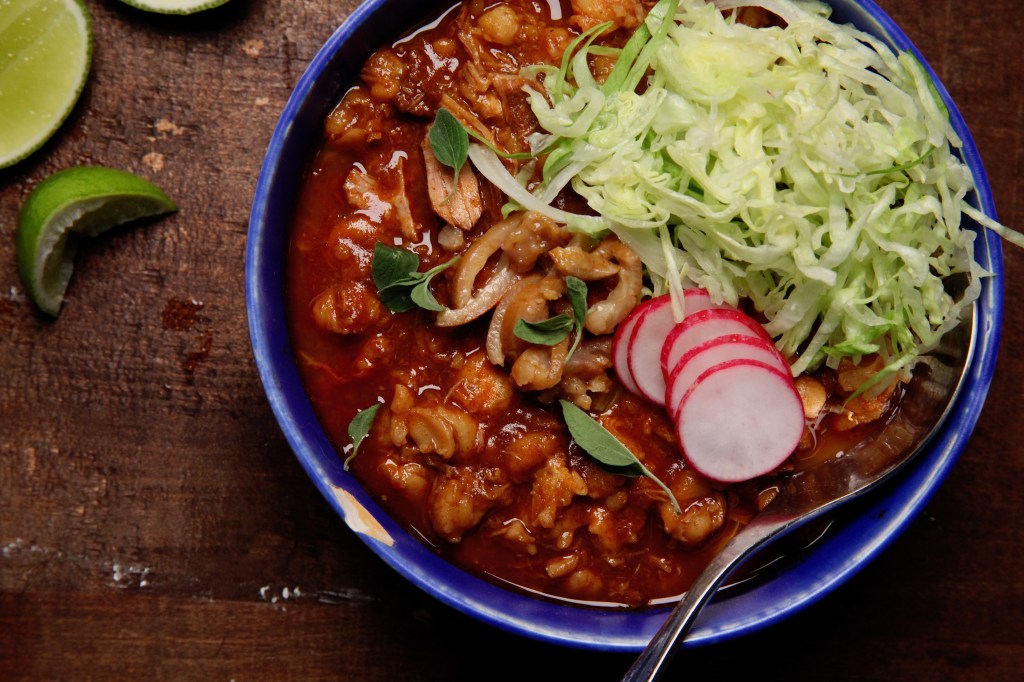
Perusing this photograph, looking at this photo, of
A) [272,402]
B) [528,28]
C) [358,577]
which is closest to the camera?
[272,402]

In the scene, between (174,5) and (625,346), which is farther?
(174,5)

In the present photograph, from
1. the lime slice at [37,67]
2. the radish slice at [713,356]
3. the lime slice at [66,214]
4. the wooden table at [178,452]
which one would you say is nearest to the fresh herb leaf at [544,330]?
the radish slice at [713,356]

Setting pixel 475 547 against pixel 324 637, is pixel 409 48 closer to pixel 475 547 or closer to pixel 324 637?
pixel 475 547

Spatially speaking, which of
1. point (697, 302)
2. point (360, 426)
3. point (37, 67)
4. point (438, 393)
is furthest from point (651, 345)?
point (37, 67)

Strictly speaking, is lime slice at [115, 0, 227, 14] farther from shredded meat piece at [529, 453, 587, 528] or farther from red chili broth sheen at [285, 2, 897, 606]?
shredded meat piece at [529, 453, 587, 528]

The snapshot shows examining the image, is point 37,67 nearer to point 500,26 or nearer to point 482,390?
point 500,26

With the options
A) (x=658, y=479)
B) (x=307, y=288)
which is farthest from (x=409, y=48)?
(x=658, y=479)

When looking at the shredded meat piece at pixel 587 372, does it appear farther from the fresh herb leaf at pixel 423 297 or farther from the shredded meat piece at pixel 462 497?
the fresh herb leaf at pixel 423 297
